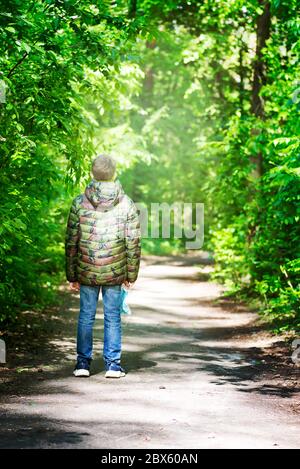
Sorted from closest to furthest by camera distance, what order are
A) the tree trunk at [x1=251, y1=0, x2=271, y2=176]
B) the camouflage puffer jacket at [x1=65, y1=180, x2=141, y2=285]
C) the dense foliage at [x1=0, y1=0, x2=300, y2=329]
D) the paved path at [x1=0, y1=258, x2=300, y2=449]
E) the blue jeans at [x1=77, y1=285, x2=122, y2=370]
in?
the paved path at [x1=0, y1=258, x2=300, y2=449] < the camouflage puffer jacket at [x1=65, y1=180, x2=141, y2=285] < the blue jeans at [x1=77, y1=285, x2=122, y2=370] < the dense foliage at [x1=0, y1=0, x2=300, y2=329] < the tree trunk at [x1=251, y1=0, x2=271, y2=176]

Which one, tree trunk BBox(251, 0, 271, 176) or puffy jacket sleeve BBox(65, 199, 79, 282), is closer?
puffy jacket sleeve BBox(65, 199, 79, 282)

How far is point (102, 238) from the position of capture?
825cm

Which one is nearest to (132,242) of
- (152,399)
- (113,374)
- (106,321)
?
(106,321)

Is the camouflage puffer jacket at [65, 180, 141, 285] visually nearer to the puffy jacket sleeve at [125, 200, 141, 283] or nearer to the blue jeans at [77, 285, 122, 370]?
the puffy jacket sleeve at [125, 200, 141, 283]

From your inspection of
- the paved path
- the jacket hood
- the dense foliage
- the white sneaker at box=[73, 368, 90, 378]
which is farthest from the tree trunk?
the white sneaker at box=[73, 368, 90, 378]

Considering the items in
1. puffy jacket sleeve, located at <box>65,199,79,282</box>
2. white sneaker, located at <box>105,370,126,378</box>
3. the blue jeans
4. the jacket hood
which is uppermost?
the jacket hood

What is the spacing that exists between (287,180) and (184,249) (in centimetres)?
3185

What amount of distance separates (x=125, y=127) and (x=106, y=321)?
662 inches

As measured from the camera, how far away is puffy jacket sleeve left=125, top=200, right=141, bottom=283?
828cm

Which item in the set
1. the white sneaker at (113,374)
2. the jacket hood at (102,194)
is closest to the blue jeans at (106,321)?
the white sneaker at (113,374)

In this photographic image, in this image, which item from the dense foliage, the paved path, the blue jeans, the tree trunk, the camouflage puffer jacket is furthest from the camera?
the tree trunk

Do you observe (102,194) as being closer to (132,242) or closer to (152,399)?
(132,242)

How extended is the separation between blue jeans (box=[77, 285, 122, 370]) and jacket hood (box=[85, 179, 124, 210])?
854 mm

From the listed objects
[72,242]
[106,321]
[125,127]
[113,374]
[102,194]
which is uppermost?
[125,127]
